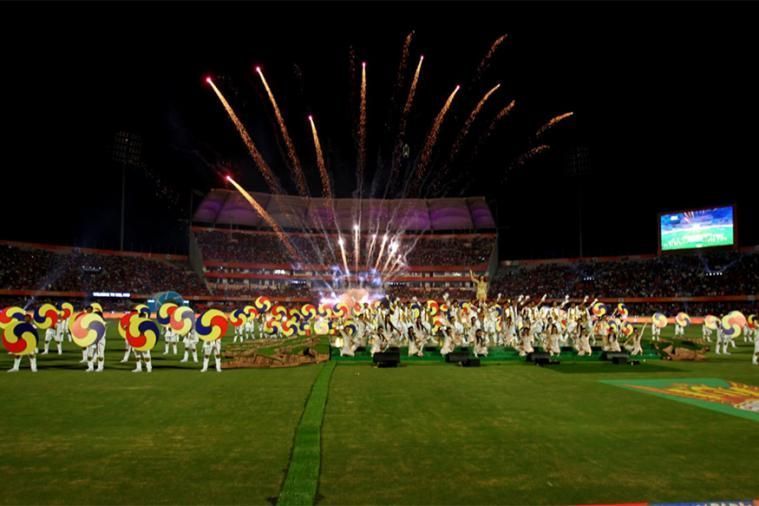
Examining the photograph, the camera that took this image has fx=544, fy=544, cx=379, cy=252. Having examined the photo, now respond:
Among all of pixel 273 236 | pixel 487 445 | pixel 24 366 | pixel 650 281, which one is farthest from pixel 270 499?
pixel 273 236

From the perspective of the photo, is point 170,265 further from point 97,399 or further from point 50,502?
point 50,502

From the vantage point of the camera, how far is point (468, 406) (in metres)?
11.9

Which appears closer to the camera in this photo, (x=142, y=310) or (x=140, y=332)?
(x=140, y=332)

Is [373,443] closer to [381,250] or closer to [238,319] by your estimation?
[238,319]

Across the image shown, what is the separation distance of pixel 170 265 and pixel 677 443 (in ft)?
228

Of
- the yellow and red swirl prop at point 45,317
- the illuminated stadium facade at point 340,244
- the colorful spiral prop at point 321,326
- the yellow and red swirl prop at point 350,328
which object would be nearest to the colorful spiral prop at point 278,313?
the colorful spiral prop at point 321,326

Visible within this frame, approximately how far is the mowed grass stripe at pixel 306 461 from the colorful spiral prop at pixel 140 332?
751cm

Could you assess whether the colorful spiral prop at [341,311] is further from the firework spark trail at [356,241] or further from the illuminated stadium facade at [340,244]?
the firework spark trail at [356,241]

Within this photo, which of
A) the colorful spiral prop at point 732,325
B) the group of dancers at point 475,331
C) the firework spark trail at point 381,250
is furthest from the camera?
the firework spark trail at point 381,250

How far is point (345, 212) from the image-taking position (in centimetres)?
8194

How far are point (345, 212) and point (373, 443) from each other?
243 ft

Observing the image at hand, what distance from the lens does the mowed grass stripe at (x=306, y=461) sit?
6.25 metres

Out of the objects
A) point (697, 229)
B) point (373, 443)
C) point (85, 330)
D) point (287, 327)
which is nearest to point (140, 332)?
point (85, 330)

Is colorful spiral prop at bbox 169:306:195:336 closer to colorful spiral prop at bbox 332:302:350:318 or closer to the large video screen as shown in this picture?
colorful spiral prop at bbox 332:302:350:318
